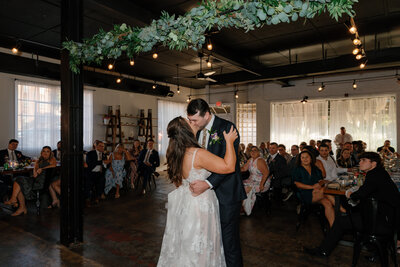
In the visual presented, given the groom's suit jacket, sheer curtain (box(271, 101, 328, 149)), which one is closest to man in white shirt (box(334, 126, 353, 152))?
sheer curtain (box(271, 101, 328, 149))

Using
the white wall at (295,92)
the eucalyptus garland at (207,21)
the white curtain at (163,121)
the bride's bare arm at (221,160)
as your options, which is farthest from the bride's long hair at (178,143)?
the white wall at (295,92)

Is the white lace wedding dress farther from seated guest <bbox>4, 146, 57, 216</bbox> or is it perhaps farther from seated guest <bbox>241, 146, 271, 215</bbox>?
seated guest <bbox>4, 146, 57, 216</bbox>

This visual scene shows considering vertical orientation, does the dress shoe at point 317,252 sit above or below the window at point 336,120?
below

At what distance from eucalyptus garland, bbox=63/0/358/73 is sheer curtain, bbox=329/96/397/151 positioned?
32.6ft

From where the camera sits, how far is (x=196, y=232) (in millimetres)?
2268

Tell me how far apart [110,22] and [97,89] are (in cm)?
459

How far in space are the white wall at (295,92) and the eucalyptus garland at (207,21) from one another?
9.59 m

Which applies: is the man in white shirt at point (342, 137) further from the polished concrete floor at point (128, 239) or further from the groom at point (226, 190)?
the groom at point (226, 190)

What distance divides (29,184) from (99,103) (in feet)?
16.1

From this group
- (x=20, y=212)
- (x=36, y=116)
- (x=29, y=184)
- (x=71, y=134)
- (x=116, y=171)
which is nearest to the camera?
(x=71, y=134)

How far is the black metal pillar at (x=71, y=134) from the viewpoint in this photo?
3777mm

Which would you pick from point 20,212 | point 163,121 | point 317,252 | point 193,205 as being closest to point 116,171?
point 20,212

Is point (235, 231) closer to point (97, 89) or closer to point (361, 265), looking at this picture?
point (361, 265)

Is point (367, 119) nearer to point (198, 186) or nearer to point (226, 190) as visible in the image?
point (226, 190)
